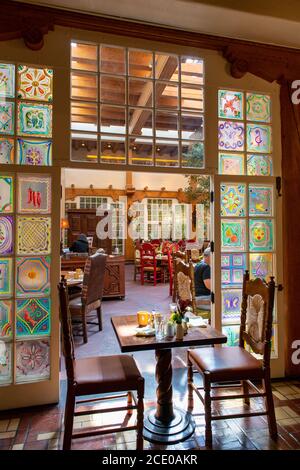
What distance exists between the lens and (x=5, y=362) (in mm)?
2320

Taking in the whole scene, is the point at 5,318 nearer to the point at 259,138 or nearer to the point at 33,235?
the point at 33,235

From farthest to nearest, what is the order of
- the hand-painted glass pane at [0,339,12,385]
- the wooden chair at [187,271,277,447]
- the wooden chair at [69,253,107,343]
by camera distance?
the wooden chair at [69,253,107,343]
the hand-painted glass pane at [0,339,12,385]
the wooden chair at [187,271,277,447]

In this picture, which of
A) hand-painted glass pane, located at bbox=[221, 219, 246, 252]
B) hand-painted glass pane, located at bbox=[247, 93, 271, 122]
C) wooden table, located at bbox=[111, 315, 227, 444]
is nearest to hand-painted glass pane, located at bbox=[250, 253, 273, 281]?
hand-painted glass pane, located at bbox=[221, 219, 246, 252]

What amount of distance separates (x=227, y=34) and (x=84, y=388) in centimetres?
312

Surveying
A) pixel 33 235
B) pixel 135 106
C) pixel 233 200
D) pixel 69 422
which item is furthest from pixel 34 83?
pixel 69 422

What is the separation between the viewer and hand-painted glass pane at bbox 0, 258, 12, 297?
2.34m

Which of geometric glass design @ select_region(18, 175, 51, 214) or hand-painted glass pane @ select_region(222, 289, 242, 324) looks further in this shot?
hand-painted glass pane @ select_region(222, 289, 242, 324)

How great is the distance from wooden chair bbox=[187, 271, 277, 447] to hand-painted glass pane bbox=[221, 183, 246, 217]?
27.9 inches

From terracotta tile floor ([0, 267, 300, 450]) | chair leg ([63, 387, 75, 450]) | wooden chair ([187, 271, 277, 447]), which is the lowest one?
terracotta tile floor ([0, 267, 300, 450])

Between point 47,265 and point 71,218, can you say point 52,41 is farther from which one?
point 71,218

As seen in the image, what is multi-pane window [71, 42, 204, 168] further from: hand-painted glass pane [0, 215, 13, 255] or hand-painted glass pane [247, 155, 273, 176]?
hand-painted glass pane [0, 215, 13, 255]

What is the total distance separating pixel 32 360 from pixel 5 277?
0.70m

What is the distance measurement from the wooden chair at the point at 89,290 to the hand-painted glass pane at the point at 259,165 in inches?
86.2
